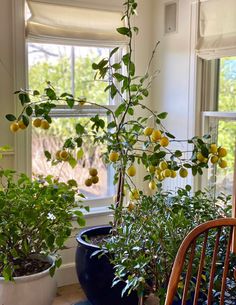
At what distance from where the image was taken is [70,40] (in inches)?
112

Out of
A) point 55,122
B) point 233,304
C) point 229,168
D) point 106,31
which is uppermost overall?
point 106,31

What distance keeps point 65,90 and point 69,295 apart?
1.39m

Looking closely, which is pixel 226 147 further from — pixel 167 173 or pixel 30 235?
pixel 30 235

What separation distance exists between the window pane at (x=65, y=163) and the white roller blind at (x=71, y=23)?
0.58 m

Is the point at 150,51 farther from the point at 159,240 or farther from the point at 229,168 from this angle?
the point at 159,240

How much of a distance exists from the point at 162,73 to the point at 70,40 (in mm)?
725

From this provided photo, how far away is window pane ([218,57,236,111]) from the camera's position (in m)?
2.64

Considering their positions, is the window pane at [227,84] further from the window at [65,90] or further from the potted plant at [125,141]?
the window at [65,90]

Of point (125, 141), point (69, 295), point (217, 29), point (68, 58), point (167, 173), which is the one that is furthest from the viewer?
point (68, 58)

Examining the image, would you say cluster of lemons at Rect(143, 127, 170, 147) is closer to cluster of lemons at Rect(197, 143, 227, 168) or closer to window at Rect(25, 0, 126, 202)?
cluster of lemons at Rect(197, 143, 227, 168)

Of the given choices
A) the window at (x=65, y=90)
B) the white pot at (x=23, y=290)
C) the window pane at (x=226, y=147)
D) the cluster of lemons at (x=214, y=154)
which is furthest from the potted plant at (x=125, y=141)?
the window at (x=65, y=90)

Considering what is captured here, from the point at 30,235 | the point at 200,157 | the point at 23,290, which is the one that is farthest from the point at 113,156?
the point at 23,290

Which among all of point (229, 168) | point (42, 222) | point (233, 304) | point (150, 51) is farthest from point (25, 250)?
point (150, 51)

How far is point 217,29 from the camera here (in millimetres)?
2648
